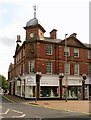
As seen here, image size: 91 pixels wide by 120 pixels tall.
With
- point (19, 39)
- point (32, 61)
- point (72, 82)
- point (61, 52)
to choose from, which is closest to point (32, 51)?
point (32, 61)

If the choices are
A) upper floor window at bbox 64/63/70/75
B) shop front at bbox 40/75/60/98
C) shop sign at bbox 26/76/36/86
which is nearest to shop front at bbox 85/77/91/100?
upper floor window at bbox 64/63/70/75

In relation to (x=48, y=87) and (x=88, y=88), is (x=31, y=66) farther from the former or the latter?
(x=88, y=88)

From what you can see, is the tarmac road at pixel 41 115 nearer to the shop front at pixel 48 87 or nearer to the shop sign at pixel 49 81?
the shop front at pixel 48 87

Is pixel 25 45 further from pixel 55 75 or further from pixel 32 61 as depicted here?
pixel 55 75

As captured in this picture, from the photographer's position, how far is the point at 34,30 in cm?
4556

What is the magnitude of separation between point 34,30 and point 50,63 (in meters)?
5.87

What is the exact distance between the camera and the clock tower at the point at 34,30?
148 ft

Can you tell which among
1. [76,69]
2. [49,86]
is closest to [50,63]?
[49,86]

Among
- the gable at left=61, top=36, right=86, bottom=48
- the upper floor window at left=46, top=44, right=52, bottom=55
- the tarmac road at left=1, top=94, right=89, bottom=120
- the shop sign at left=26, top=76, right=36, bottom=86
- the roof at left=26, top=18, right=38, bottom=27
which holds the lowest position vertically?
the tarmac road at left=1, top=94, right=89, bottom=120

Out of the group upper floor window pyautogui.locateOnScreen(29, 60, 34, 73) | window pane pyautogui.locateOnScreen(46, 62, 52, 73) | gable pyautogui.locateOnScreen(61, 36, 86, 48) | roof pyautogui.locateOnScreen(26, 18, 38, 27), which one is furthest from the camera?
gable pyautogui.locateOnScreen(61, 36, 86, 48)

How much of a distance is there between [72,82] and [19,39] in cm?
1995

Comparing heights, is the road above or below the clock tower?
below

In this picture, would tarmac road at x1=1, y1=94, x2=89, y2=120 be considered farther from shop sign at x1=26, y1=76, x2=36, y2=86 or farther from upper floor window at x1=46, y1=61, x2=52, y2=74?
upper floor window at x1=46, y1=61, x2=52, y2=74

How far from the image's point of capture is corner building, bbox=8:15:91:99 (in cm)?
4412
